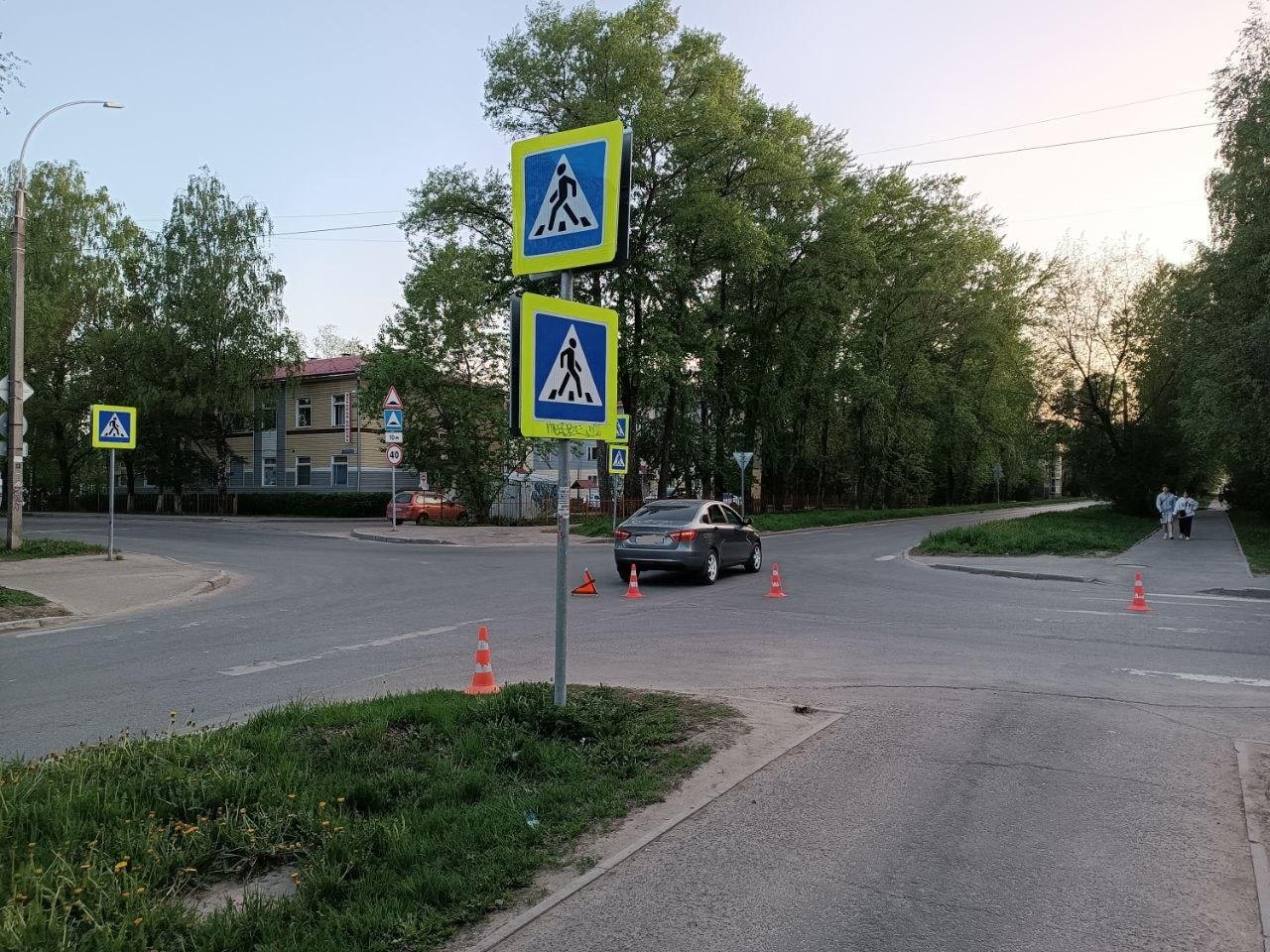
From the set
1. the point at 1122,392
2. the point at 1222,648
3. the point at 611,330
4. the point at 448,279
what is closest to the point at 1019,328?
the point at 1122,392

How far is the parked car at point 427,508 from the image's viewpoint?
125ft

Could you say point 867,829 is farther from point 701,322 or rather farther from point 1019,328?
point 1019,328

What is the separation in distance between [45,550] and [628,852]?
2067cm

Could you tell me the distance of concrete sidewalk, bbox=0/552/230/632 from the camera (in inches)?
514

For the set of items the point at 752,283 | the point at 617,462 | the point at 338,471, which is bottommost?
the point at 338,471

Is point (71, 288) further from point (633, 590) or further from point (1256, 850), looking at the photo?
point (1256, 850)

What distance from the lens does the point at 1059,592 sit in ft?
49.9

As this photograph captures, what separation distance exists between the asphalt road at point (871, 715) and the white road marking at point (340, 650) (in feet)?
0.18

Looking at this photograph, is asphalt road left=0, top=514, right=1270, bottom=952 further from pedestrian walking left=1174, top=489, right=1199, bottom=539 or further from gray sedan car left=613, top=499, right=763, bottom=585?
pedestrian walking left=1174, top=489, right=1199, bottom=539

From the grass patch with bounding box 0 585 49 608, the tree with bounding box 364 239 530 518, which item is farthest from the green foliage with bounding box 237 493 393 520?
the grass patch with bounding box 0 585 49 608

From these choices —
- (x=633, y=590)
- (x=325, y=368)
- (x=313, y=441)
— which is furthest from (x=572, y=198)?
(x=325, y=368)

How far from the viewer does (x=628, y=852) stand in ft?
13.0

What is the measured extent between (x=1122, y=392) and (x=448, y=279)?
33890 millimetres

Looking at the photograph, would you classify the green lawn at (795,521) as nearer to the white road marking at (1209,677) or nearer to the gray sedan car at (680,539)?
the gray sedan car at (680,539)
